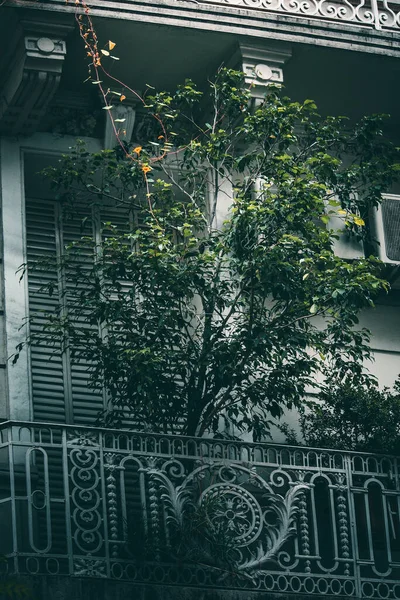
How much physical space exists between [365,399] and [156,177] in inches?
119

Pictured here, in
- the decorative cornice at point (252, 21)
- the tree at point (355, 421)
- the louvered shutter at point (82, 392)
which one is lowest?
the tree at point (355, 421)

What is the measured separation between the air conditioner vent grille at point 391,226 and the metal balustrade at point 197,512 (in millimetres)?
2589

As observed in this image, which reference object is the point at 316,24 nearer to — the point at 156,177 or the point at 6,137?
the point at 156,177

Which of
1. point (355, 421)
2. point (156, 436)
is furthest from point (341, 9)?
point (156, 436)

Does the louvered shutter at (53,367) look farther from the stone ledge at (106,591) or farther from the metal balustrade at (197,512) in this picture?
the stone ledge at (106,591)

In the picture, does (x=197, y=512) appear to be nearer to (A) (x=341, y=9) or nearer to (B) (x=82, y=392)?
(B) (x=82, y=392)

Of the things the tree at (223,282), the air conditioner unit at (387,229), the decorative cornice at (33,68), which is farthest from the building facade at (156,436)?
the tree at (223,282)

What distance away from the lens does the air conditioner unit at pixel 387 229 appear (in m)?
16.2

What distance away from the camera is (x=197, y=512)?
521 inches

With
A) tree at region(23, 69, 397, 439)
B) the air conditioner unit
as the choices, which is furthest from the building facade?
tree at region(23, 69, 397, 439)

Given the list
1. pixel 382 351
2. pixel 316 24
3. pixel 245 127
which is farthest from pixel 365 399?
pixel 316 24

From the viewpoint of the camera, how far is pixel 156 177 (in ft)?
53.4

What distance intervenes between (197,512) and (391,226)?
429 cm

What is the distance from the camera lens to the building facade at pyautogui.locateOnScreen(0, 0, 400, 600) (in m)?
13.0
